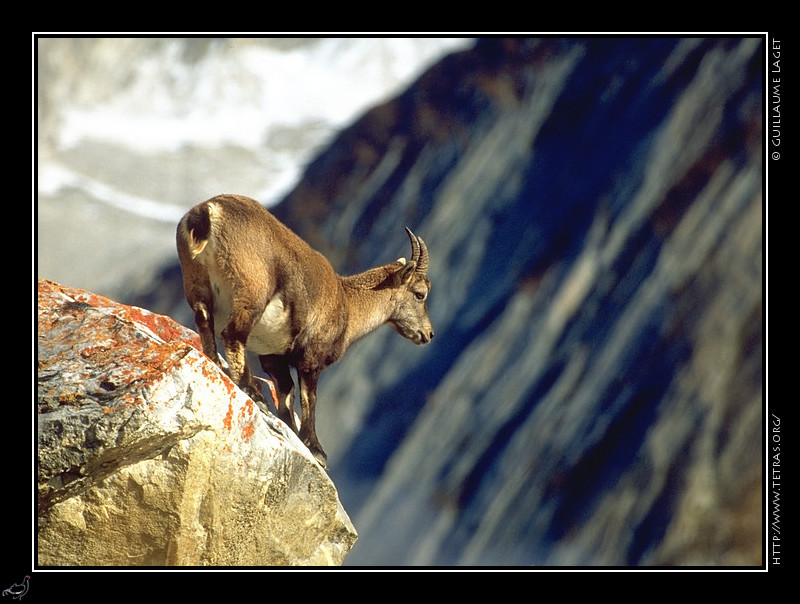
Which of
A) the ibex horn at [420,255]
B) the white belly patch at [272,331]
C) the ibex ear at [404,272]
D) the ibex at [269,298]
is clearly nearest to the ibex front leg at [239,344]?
the ibex at [269,298]

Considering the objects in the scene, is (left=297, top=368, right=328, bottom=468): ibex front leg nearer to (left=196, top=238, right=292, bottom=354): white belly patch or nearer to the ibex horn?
(left=196, top=238, right=292, bottom=354): white belly patch

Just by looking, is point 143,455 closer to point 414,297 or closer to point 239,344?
point 239,344

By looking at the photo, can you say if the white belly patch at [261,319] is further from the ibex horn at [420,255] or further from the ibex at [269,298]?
the ibex horn at [420,255]

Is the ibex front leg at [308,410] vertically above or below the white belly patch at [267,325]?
below

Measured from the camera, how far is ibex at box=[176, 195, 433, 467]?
7562 mm

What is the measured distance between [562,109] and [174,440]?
42.0 feet

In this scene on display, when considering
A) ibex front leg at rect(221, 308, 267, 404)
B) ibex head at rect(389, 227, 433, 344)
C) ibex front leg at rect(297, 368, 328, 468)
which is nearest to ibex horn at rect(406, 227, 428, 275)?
ibex head at rect(389, 227, 433, 344)

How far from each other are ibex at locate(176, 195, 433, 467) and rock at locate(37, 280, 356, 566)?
720 mm

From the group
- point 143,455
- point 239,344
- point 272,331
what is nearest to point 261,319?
point 272,331

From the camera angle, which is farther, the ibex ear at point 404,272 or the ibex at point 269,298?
the ibex ear at point 404,272

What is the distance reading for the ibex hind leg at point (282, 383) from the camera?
8.87 meters

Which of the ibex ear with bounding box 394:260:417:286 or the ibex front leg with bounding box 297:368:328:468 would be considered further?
the ibex ear with bounding box 394:260:417:286

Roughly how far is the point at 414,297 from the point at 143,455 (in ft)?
14.0

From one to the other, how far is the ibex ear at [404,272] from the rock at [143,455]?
3.07m
